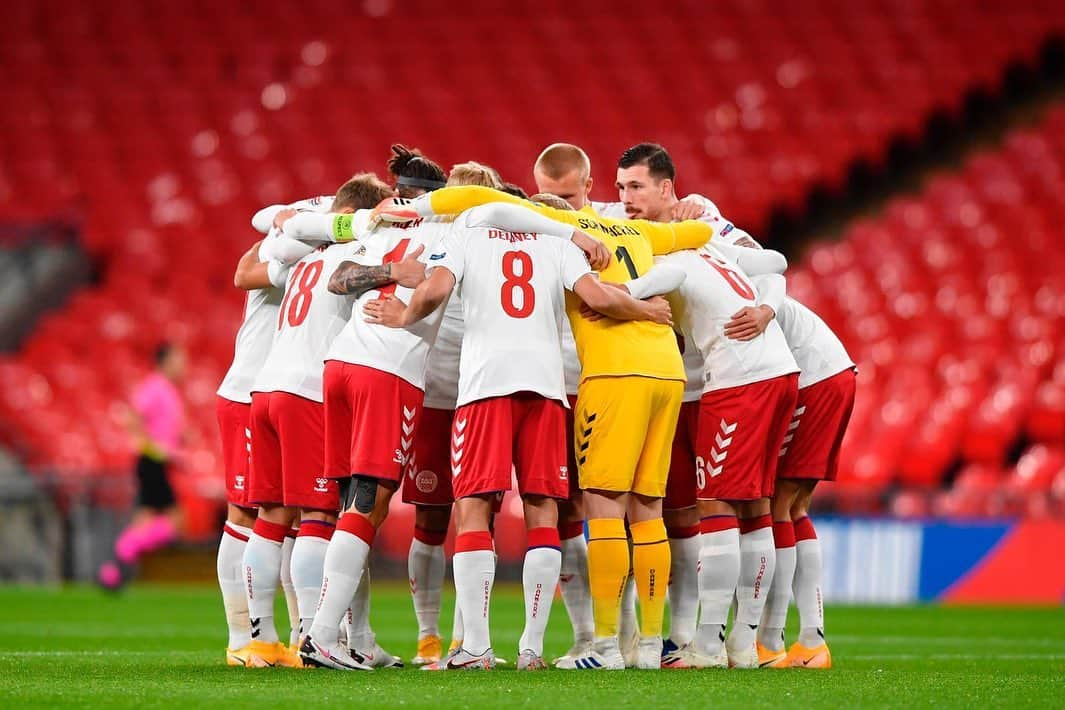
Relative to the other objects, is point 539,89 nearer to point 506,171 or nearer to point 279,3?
point 506,171

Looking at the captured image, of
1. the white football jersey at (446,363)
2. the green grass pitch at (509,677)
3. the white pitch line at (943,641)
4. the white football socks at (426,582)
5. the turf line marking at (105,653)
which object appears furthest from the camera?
the white pitch line at (943,641)

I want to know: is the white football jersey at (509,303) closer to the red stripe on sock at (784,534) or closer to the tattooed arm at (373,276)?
the tattooed arm at (373,276)

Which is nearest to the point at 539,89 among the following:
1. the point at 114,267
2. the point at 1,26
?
the point at 114,267

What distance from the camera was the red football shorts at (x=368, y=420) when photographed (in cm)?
616

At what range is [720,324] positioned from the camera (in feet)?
22.5

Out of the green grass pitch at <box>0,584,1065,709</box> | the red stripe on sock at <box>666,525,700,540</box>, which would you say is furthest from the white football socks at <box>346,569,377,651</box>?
the red stripe on sock at <box>666,525,700,540</box>

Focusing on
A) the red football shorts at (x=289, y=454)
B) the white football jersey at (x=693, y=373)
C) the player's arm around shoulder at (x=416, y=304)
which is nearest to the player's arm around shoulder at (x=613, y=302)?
the player's arm around shoulder at (x=416, y=304)

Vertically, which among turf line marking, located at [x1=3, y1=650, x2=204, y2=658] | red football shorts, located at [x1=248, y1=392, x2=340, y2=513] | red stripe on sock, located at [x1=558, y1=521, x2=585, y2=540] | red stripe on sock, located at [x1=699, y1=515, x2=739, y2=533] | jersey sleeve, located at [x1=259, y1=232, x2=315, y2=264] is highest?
jersey sleeve, located at [x1=259, y1=232, x2=315, y2=264]

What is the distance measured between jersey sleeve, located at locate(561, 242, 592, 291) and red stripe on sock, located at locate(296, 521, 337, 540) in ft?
4.58

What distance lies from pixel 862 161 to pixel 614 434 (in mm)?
13471

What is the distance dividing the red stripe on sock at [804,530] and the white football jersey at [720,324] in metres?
0.79

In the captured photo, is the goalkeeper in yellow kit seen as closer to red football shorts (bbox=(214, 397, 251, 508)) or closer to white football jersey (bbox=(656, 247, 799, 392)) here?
white football jersey (bbox=(656, 247, 799, 392))

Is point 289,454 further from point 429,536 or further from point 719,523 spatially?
point 719,523

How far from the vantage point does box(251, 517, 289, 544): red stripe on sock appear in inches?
259
